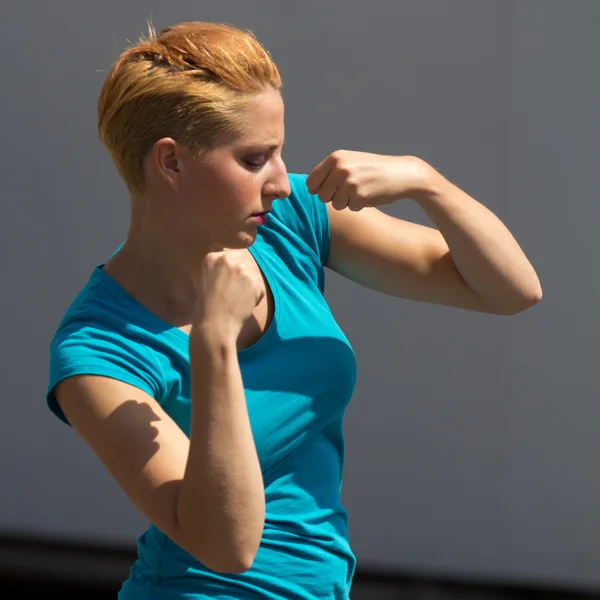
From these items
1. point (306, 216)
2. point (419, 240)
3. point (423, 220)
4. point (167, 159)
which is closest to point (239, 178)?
point (167, 159)

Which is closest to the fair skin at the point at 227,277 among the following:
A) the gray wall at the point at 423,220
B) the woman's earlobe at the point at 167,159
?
the woman's earlobe at the point at 167,159

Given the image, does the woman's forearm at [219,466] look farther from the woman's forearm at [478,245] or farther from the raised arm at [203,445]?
the woman's forearm at [478,245]

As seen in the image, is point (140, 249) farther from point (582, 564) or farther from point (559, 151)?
point (582, 564)

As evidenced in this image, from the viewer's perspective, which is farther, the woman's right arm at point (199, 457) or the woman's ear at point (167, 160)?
the woman's ear at point (167, 160)

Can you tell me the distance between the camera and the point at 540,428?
3514 millimetres

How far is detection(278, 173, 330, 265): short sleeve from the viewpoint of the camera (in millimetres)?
1768

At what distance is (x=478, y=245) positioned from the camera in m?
1.70

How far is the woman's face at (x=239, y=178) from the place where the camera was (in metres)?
1.55

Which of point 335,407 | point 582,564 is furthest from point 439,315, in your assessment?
point 335,407

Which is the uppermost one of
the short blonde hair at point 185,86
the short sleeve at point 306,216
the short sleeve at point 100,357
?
the short blonde hair at point 185,86

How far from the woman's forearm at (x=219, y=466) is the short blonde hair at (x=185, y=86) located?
306mm

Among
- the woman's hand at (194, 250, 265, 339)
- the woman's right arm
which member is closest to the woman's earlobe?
the woman's hand at (194, 250, 265, 339)

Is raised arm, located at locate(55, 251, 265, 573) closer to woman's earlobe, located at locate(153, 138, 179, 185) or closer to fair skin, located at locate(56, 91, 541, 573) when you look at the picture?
fair skin, located at locate(56, 91, 541, 573)

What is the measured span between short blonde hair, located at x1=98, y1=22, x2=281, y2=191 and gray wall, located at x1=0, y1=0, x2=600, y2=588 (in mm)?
1882
